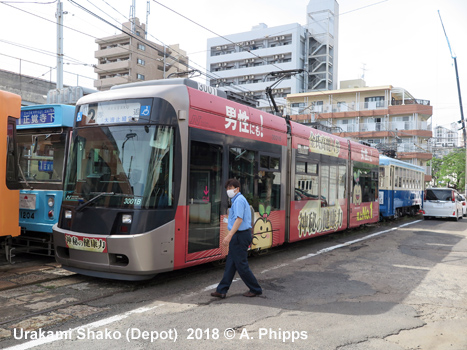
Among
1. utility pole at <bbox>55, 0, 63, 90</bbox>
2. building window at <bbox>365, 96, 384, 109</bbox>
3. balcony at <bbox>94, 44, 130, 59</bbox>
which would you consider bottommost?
utility pole at <bbox>55, 0, 63, 90</bbox>

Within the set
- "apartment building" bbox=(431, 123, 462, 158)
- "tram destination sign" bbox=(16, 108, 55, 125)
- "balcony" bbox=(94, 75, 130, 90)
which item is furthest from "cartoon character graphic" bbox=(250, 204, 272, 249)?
"balcony" bbox=(94, 75, 130, 90)

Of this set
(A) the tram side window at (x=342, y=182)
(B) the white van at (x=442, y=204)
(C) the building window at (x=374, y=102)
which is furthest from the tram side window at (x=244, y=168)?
(C) the building window at (x=374, y=102)

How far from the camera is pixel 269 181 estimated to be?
887 centimetres

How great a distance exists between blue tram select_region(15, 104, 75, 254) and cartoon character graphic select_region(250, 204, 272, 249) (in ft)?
12.6

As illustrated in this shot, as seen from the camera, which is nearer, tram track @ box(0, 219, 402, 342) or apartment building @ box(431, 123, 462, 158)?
tram track @ box(0, 219, 402, 342)

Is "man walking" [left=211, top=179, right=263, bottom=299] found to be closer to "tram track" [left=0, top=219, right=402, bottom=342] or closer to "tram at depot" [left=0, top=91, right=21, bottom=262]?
"tram track" [left=0, top=219, right=402, bottom=342]

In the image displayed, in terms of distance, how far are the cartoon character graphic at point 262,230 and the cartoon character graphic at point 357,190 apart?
615 centimetres

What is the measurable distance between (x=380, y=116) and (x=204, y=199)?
48684 millimetres

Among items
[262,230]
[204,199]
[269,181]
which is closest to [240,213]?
[204,199]

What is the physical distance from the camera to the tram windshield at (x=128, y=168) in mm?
6031

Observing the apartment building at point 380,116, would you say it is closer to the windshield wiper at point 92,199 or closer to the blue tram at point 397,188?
the blue tram at point 397,188

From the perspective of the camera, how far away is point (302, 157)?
34.2 ft

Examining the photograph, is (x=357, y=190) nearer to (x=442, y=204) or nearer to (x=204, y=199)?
(x=204, y=199)

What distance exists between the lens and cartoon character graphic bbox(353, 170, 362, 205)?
14.1 m
